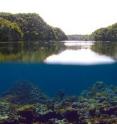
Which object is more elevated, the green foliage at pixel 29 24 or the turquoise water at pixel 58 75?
the green foliage at pixel 29 24

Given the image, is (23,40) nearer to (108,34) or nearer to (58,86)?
(58,86)

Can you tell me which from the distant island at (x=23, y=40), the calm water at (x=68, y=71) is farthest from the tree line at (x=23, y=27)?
the calm water at (x=68, y=71)

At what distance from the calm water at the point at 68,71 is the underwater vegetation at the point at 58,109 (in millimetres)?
2976

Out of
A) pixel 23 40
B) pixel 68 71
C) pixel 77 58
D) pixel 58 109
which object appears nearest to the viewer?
pixel 58 109

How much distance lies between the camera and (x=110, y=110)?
1291 centimetres

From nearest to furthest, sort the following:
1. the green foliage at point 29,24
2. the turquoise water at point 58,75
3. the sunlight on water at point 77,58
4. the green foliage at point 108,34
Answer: the sunlight on water at point 77,58 < the turquoise water at point 58,75 < the green foliage at point 29,24 < the green foliage at point 108,34

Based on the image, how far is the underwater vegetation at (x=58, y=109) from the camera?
12.0 meters

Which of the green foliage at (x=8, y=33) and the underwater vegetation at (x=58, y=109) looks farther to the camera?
the green foliage at (x=8, y=33)

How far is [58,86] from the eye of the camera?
23.7 meters

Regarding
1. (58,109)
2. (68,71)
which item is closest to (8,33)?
(68,71)

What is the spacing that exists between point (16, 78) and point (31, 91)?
706 cm

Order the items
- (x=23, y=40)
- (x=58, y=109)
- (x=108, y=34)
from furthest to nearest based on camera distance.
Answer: (x=108, y=34)
(x=23, y=40)
(x=58, y=109)

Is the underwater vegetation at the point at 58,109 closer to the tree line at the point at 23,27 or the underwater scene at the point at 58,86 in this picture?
the underwater scene at the point at 58,86

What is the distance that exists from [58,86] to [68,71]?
1.95 m
